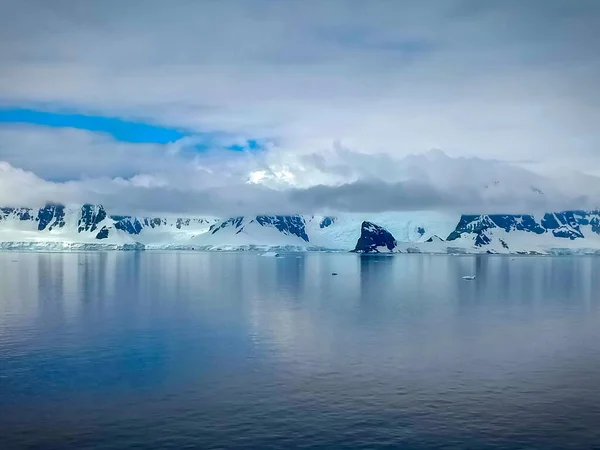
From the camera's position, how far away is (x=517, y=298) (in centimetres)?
12462

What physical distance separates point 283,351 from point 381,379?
14.9m

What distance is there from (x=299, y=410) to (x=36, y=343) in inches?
1502

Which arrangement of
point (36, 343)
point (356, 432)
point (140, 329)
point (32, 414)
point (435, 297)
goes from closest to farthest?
point (356, 432), point (32, 414), point (36, 343), point (140, 329), point (435, 297)

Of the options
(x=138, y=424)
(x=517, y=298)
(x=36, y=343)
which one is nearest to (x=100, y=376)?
(x=138, y=424)

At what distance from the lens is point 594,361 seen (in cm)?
6181

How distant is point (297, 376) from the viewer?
54.2 meters

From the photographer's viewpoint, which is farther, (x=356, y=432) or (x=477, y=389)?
(x=477, y=389)

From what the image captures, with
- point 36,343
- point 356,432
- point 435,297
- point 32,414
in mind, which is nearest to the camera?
point 356,432

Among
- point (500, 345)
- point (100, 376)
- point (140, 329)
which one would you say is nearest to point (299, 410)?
point (100, 376)

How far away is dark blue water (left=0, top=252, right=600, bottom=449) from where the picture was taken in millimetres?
39688

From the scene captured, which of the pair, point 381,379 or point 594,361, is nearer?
point 381,379

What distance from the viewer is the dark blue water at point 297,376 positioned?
130 ft

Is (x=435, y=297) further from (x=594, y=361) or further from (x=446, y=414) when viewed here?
(x=446, y=414)

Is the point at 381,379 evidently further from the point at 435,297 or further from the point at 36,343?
the point at 435,297
